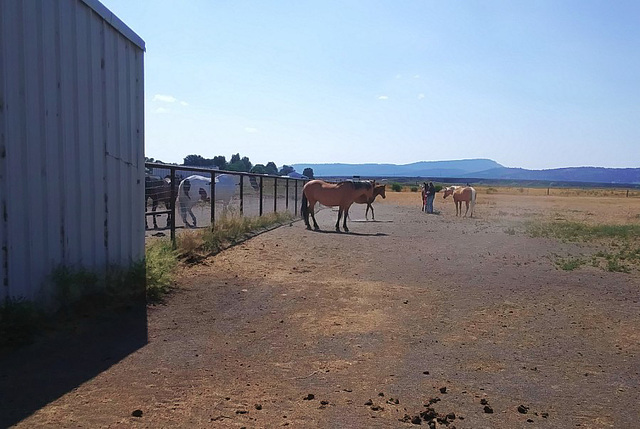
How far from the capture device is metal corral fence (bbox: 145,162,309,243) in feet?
34.5

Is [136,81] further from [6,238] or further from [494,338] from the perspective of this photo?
[494,338]

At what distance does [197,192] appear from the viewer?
1520cm

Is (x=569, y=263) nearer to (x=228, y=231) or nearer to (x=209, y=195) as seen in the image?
(x=228, y=231)

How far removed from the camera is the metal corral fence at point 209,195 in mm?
10515

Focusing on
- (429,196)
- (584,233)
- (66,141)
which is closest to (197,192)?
(66,141)

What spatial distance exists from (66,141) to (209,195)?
9.41m

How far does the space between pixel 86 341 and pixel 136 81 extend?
418cm

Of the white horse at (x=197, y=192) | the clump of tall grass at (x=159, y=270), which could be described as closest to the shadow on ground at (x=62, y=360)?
the clump of tall grass at (x=159, y=270)

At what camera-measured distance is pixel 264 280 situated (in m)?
8.64

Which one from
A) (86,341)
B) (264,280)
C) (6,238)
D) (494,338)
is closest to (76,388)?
(86,341)

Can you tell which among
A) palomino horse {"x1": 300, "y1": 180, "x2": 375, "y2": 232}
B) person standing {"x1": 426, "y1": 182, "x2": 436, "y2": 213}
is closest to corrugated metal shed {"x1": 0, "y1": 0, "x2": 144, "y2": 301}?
palomino horse {"x1": 300, "y1": 180, "x2": 375, "y2": 232}

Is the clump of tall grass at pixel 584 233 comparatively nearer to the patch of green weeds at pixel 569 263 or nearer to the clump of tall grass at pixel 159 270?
the patch of green weeds at pixel 569 263

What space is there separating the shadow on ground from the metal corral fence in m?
3.96

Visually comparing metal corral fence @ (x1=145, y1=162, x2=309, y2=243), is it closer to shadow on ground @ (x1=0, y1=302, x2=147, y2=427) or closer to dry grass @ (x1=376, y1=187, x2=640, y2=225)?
shadow on ground @ (x1=0, y1=302, x2=147, y2=427)
